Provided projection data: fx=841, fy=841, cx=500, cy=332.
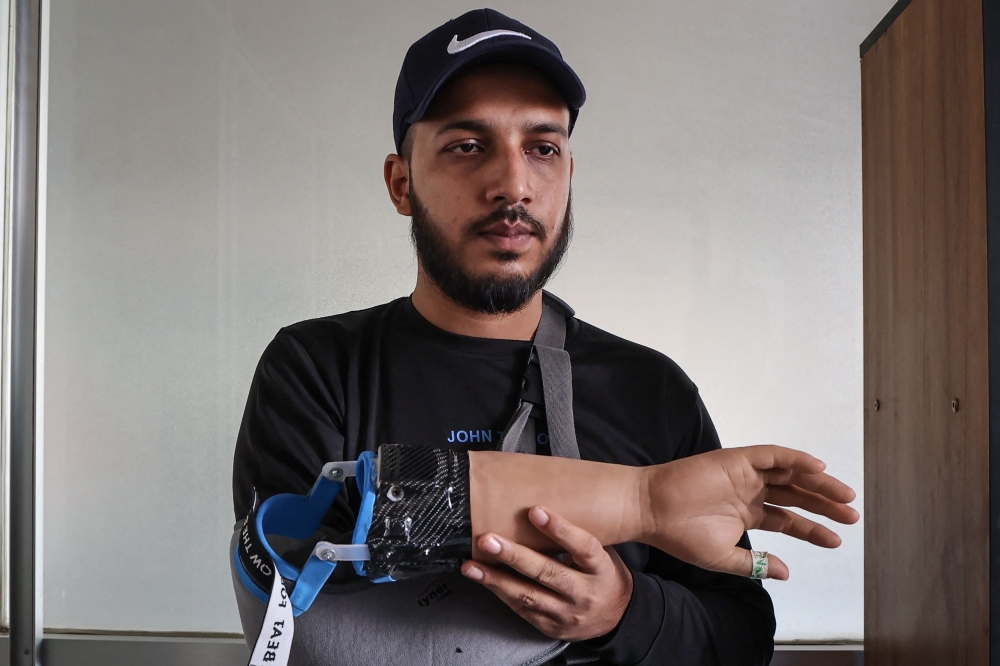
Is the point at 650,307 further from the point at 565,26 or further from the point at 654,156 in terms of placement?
the point at 565,26

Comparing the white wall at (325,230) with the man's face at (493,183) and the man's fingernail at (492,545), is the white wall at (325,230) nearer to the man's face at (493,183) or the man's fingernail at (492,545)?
the man's face at (493,183)

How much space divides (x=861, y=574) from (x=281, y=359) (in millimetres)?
1554

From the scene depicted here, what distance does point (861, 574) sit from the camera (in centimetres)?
209

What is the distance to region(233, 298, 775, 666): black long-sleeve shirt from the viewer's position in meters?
1.25

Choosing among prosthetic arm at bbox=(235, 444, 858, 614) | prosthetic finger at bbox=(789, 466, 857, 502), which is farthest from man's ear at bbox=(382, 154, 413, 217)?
prosthetic finger at bbox=(789, 466, 857, 502)

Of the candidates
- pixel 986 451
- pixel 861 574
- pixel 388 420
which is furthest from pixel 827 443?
pixel 388 420

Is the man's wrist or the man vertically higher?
the man

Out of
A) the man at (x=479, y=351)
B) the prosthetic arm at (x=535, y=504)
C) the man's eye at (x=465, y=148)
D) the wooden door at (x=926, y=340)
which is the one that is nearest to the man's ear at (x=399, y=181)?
the man at (x=479, y=351)

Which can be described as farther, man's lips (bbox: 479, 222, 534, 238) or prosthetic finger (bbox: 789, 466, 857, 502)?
man's lips (bbox: 479, 222, 534, 238)

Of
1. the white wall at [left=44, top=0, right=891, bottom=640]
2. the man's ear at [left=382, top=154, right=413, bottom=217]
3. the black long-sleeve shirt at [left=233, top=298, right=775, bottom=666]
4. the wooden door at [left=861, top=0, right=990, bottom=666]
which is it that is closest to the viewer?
the black long-sleeve shirt at [left=233, top=298, right=775, bottom=666]

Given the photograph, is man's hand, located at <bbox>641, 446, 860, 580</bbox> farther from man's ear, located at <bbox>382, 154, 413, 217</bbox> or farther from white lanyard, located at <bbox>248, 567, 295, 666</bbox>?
man's ear, located at <bbox>382, 154, 413, 217</bbox>

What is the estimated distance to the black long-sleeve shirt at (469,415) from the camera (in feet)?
4.09

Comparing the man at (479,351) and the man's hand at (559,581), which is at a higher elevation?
the man at (479,351)

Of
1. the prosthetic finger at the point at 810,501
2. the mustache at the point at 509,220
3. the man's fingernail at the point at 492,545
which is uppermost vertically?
the mustache at the point at 509,220
